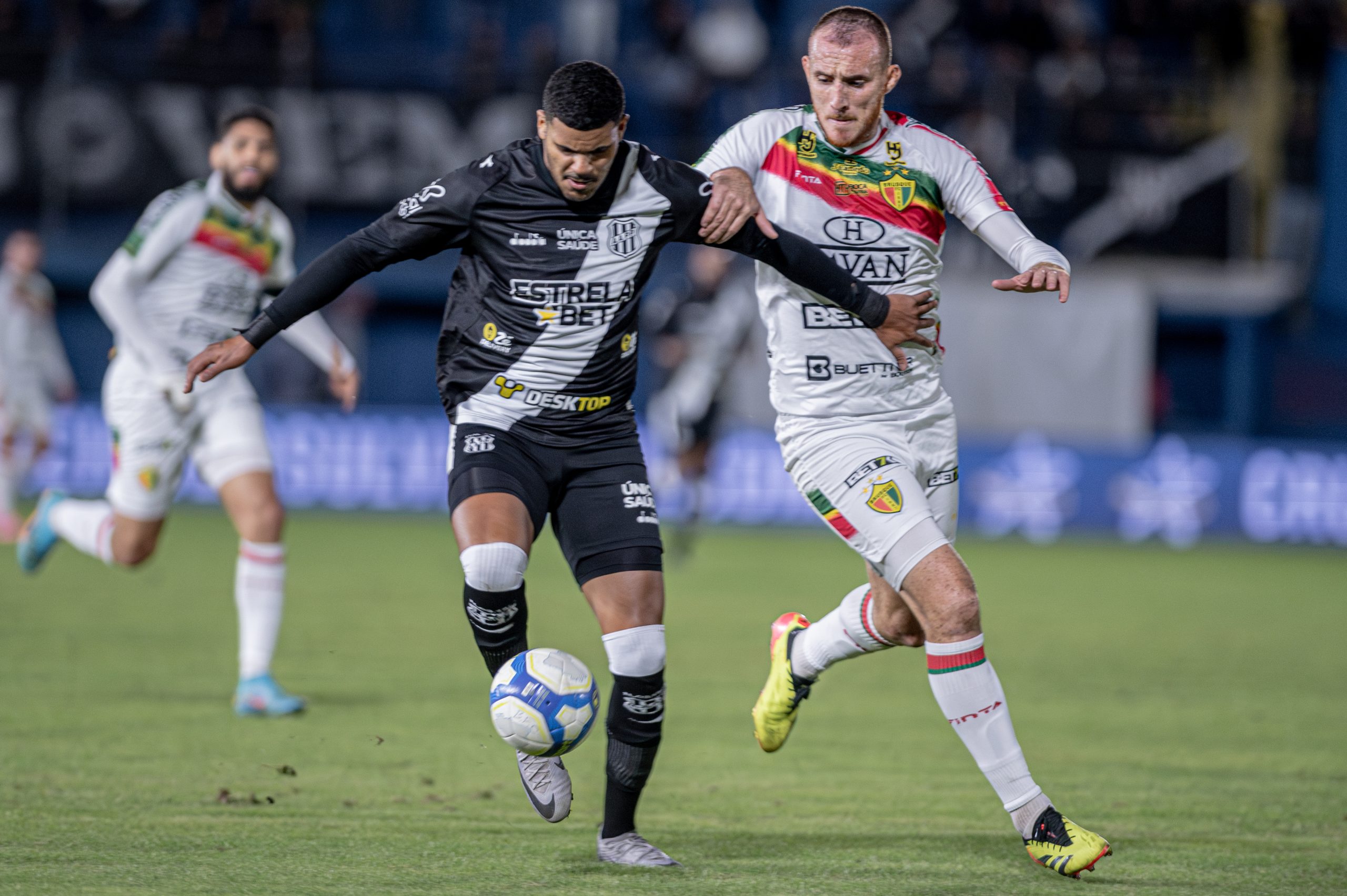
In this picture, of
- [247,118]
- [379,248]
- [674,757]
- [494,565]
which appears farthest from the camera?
[247,118]

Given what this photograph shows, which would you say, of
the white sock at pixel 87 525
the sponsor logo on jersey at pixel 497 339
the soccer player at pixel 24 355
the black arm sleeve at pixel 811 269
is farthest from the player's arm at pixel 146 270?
the soccer player at pixel 24 355

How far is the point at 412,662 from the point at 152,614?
2.59 metres

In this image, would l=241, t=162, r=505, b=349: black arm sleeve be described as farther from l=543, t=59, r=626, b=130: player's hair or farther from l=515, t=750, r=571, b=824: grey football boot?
l=515, t=750, r=571, b=824: grey football boot

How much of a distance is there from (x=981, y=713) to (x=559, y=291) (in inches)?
72.8

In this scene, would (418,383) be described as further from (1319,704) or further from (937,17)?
(1319,704)

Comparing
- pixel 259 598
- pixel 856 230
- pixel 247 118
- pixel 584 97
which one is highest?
pixel 247 118

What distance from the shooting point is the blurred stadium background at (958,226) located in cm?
1870

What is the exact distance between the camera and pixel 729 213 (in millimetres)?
5086

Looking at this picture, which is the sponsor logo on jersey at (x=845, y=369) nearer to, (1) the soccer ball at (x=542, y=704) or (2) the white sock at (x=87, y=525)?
(1) the soccer ball at (x=542, y=704)

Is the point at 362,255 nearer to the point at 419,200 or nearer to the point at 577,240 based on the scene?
the point at 419,200

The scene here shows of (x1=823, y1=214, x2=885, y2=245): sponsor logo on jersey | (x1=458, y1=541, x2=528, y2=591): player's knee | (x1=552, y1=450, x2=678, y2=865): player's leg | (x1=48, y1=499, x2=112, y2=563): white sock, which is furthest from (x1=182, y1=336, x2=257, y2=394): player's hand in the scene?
(x1=48, y1=499, x2=112, y2=563): white sock

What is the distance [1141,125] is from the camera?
2097cm

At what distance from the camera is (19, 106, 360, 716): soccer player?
7496 mm

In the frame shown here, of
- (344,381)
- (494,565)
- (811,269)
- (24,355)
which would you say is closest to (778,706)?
(494,565)
